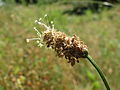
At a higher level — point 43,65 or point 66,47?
point 43,65

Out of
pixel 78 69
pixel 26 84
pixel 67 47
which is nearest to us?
pixel 67 47

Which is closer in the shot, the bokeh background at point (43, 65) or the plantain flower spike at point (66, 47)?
the plantain flower spike at point (66, 47)

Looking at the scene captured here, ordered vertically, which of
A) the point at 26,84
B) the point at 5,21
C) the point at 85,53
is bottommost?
the point at 85,53

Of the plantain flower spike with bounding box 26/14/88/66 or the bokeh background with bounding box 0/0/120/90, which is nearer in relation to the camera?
the plantain flower spike with bounding box 26/14/88/66

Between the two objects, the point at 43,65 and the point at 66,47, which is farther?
the point at 43,65

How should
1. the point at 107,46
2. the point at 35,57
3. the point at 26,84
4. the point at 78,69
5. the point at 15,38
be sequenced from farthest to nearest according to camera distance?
the point at 107,46, the point at 15,38, the point at 78,69, the point at 35,57, the point at 26,84

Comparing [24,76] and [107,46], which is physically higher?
[107,46]

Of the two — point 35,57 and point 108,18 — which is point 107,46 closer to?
point 35,57

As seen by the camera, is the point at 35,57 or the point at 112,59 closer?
the point at 35,57

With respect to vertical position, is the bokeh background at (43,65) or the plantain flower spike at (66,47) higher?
the bokeh background at (43,65)

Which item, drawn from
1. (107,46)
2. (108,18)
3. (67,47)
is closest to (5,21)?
A: (107,46)

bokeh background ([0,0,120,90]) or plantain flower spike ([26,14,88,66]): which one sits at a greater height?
bokeh background ([0,0,120,90])
